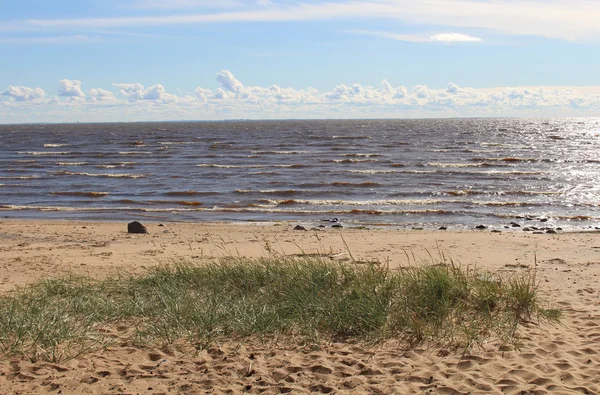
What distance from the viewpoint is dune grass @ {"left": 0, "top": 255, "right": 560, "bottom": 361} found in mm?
5992

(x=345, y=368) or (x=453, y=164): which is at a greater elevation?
(x=345, y=368)

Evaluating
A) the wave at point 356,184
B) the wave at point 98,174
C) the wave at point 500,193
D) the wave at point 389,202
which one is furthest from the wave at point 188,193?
the wave at point 500,193

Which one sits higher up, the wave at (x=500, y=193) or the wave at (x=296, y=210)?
the wave at (x=500, y=193)

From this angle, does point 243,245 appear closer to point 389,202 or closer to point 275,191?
point 389,202

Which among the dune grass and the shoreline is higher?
the dune grass

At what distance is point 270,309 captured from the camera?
264 inches

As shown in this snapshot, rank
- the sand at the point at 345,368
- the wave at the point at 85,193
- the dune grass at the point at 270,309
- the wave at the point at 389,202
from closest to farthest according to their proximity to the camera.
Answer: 1. the sand at the point at 345,368
2. the dune grass at the point at 270,309
3. the wave at the point at 389,202
4. the wave at the point at 85,193

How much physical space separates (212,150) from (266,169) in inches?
650

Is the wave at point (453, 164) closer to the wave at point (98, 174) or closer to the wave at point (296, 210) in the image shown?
the wave at point (296, 210)

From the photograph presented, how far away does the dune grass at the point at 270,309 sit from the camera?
5992 millimetres

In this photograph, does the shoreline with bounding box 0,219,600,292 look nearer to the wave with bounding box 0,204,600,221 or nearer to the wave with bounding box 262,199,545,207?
the wave with bounding box 0,204,600,221

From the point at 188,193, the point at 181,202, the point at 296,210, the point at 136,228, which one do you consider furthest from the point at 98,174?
the point at 136,228

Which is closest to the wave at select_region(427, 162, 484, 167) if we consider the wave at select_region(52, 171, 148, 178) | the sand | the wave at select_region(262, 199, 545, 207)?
the wave at select_region(262, 199, 545, 207)

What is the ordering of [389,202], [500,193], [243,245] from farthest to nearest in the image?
[500,193], [389,202], [243,245]
